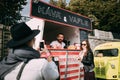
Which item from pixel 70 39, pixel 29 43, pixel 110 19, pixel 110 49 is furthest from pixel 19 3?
pixel 29 43

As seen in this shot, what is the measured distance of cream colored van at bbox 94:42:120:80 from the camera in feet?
46.8

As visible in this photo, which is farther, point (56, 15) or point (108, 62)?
point (108, 62)

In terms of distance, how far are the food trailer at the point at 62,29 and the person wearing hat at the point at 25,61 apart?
4.37 meters

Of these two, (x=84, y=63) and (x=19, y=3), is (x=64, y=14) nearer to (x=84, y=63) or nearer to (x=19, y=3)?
(x=84, y=63)

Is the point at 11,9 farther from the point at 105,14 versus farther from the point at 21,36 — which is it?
the point at 21,36

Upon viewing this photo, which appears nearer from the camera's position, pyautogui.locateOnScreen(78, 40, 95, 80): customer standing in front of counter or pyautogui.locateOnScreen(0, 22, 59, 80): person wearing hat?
pyautogui.locateOnScreen(0, 22, 59, 80): person wearing hat

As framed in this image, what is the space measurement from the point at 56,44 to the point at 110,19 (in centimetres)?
2618

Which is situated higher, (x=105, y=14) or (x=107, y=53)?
(x=105, y=14)

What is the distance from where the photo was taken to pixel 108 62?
14.8m

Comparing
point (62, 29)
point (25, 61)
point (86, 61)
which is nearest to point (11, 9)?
point (62, 29)

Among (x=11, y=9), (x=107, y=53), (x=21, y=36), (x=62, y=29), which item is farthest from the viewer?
(x=11, y=9)

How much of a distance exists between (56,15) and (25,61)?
551cm

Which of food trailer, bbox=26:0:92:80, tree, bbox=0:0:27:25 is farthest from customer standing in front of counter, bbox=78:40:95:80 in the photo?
tree, bbox=0:0:27:25

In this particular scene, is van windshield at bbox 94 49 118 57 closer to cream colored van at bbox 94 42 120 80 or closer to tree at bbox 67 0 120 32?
cream colored van at bbox 94 42 120 80
